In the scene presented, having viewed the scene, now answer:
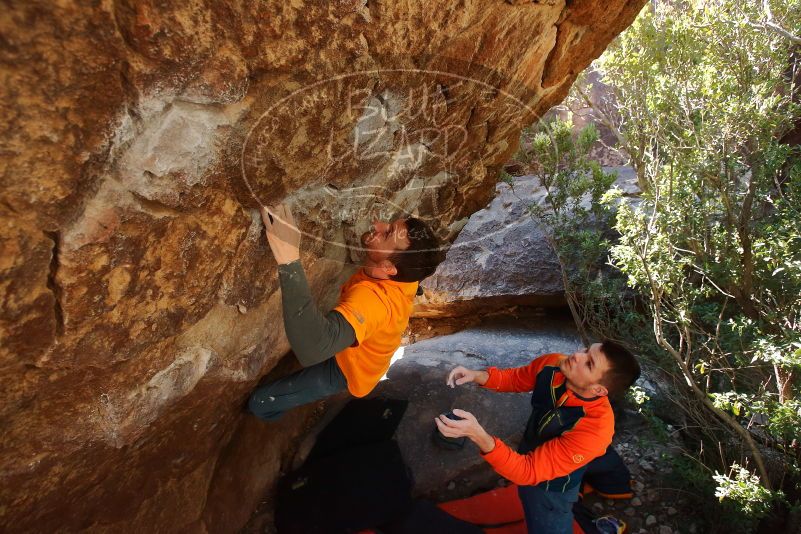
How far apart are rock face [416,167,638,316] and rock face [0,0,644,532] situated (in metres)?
3.78

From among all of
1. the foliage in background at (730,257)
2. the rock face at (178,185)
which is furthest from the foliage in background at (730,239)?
the rock face at (178,185)

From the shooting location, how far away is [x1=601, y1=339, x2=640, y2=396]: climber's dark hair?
2.54 meters

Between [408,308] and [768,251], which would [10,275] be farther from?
[768,251]

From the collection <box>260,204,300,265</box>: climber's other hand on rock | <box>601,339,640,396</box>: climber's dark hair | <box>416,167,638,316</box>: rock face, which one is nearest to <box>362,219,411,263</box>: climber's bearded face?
<box>260,204,300,265</box>: climber's other hand on rock

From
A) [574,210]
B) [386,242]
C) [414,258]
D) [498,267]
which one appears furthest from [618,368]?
[498,267]

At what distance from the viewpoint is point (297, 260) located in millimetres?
2029

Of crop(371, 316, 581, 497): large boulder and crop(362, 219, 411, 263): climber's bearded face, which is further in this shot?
crop(371, 316, 581, 497): large boulder

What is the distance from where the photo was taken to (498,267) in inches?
270

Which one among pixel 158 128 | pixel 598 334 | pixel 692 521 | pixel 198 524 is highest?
pixel 158 128

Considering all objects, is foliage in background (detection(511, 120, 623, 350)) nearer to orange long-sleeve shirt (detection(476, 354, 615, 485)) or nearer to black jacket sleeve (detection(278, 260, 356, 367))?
orange long-sleeve shirt (detection(476, 354, 615, 485))

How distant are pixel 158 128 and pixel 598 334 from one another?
4866 mm

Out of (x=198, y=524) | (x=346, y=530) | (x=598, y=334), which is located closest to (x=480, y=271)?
(x=598, y=334)

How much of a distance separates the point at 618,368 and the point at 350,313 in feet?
4.74

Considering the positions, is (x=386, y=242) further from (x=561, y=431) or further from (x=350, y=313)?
(x=561, y=431)
